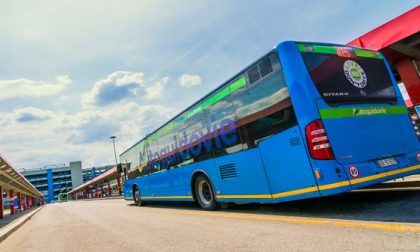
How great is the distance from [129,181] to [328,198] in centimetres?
1155

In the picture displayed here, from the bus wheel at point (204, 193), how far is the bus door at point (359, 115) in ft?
13.5

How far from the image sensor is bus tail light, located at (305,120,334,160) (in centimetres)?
523

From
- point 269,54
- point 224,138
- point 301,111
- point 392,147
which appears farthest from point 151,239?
point 392,147

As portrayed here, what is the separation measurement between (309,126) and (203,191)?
472cm

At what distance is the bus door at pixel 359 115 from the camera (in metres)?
5.36

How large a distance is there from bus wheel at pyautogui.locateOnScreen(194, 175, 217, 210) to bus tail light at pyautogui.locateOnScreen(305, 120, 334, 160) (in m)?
3.86

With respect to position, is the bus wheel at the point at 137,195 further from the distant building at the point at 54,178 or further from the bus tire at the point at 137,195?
the distant building at the point at 54,178

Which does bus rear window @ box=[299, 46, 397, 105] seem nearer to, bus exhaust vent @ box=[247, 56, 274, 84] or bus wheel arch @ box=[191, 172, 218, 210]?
bus exhaust vent @ box=[247, 56, 274, 84]

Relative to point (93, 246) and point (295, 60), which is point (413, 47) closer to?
point (295, 60)

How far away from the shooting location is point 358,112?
576 cm

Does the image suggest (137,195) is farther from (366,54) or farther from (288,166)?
(366,54)

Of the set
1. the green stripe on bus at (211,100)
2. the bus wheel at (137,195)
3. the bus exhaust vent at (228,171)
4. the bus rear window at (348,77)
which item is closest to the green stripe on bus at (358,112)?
the bus rear window at (348,77)

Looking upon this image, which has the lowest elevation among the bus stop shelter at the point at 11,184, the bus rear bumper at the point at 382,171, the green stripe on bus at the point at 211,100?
the bus rear bumper at the point at 382,171

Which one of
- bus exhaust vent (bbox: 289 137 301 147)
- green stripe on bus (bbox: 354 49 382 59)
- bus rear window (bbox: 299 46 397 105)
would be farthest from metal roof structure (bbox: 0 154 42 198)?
green stripe on bus (bbox: 354 49 382 59)
